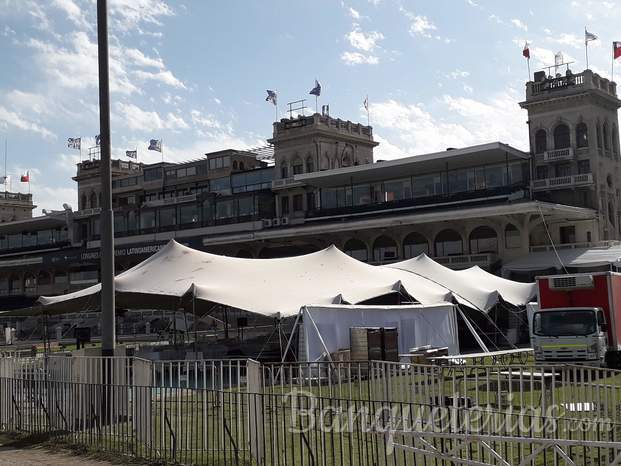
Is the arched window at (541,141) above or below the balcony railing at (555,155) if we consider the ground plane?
→ above

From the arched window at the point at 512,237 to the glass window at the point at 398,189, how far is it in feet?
30.4

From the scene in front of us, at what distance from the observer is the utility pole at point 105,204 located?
1380 cm

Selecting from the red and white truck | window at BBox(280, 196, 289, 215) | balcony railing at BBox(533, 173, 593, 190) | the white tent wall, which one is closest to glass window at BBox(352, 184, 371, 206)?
window at BBox(280, 196, 289, 215)

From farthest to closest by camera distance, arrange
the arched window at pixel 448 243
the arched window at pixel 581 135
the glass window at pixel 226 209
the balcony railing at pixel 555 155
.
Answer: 1. the glass window at pixel 226 209
2. the arched window at pixel 581 135
3. the balcony railing at pixel 555 155
4. the arched window at pixel 448 243

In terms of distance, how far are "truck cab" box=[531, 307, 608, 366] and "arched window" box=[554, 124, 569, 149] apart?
41.9m

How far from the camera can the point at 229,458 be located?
10617mm

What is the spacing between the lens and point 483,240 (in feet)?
191

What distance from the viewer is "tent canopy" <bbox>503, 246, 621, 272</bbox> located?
50219 mm

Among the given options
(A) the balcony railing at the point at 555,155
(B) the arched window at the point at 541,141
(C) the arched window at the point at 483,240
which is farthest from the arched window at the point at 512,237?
(B) the arched window at the point at 541,141

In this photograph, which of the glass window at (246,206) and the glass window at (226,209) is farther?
the glass window at (226,209)

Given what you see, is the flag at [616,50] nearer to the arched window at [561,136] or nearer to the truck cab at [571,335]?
the arched window at [561,136]

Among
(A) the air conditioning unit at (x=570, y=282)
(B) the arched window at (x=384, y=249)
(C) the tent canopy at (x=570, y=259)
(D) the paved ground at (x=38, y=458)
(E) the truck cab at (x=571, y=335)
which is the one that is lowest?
(D) the paved ground at (x=38, y=458)

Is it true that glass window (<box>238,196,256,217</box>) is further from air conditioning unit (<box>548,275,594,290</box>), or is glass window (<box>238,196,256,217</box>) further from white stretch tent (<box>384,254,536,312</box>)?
air conditioning unit (<box>548,275,594,290</box>)

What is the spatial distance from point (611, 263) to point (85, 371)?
42.7 m
